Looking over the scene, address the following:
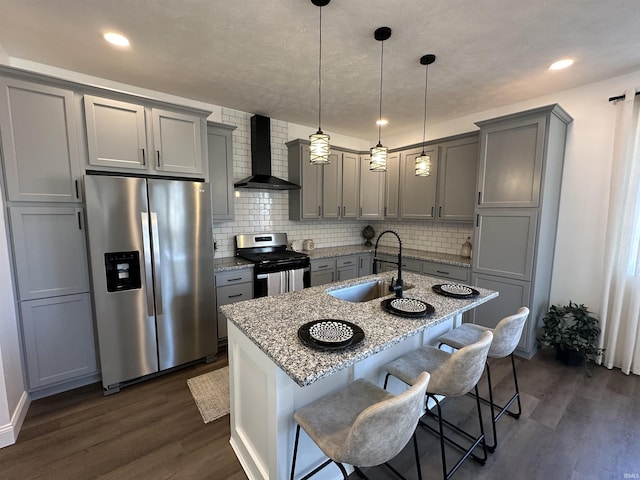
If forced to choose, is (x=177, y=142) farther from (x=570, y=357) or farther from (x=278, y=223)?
(x=570, y=357)

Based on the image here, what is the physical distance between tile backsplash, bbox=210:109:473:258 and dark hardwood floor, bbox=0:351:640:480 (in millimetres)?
1816

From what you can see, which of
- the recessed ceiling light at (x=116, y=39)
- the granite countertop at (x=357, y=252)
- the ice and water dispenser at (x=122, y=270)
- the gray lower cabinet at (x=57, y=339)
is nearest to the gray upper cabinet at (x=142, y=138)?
the recessed ceiling light at (x=116, y=39)

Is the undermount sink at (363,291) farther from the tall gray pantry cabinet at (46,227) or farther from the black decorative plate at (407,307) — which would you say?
the tall gray pantry cabinet at (46,227)

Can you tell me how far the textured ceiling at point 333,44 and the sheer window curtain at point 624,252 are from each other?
56cm

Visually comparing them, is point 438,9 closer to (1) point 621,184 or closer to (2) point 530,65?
(2) point 530,65

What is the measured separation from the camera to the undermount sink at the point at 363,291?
2084 mm

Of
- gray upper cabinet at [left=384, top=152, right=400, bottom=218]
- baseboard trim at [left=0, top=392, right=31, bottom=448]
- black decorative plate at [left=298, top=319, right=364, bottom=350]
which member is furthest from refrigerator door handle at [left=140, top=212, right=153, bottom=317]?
gray upper cabinet at [left=384, top=152, right=400, bottom=218]

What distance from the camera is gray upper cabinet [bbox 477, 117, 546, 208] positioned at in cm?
266

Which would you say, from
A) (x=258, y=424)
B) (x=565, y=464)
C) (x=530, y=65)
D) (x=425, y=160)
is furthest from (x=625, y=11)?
(x=258, y=424)

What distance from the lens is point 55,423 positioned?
1.95 m

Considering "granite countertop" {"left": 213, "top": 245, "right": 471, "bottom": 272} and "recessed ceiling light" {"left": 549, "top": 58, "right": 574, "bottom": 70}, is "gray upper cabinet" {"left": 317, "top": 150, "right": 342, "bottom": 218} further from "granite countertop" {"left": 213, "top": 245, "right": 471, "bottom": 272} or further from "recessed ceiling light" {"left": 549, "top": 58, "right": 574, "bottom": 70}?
"recessed ceiling light" {"left": 549, "top": 58, "right": 574, "bottom": 70}

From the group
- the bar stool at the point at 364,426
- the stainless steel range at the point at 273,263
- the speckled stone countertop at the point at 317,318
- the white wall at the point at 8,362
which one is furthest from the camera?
the stainless steel range at the point at 273,263

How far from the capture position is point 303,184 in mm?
3830

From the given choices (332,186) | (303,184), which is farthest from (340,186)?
(303,184)
